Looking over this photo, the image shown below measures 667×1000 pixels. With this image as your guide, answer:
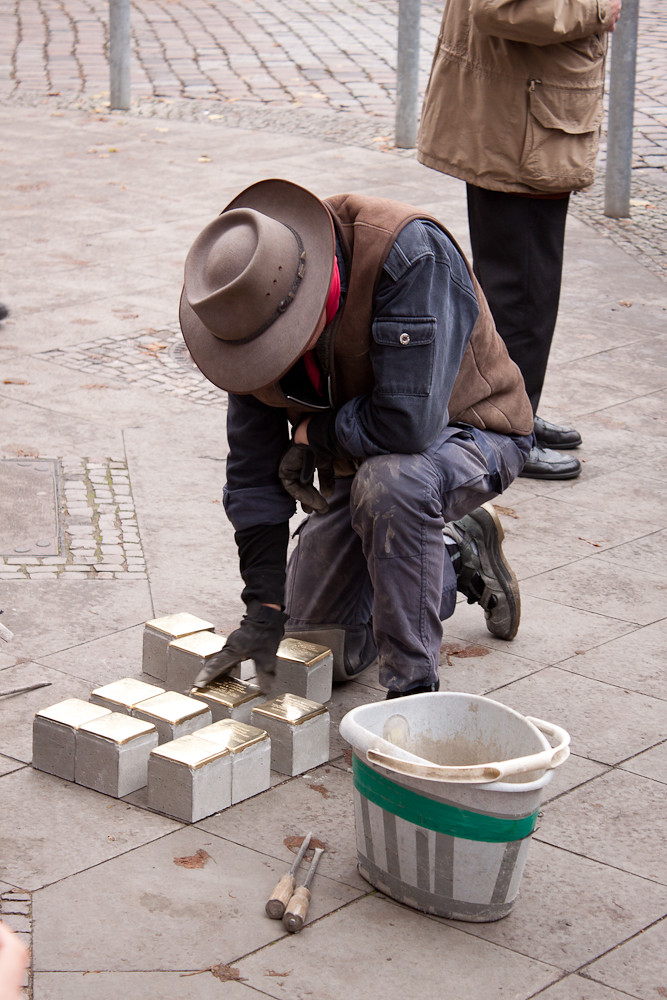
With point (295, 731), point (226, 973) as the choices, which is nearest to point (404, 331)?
point (295, 731)

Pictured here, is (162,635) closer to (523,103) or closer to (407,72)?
(523,103)

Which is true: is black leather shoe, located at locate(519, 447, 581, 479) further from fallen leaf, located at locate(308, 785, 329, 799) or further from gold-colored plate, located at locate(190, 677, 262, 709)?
fallen leaf, located at locate(308, 785, 329, 799)

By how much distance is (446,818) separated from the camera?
2.49 meters

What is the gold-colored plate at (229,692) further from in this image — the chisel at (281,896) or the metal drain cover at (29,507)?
the metal drain cover at (29,507)

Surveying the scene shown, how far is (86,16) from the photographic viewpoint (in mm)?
14062

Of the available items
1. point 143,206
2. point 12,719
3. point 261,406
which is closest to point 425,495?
point 261,406

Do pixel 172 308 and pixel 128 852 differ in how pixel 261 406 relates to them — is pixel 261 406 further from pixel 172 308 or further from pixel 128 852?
pixel 172 308

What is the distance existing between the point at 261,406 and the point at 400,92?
6.96 meters

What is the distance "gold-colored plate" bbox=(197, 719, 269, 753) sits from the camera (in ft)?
9.66

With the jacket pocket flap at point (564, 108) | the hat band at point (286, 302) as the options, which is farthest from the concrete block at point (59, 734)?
the jacket pocket flap at point (564, 108)

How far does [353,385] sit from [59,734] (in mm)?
1029

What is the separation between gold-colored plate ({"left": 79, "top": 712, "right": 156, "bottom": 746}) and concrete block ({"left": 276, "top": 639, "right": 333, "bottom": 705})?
41 centimetres

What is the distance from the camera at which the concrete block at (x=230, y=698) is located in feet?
10.5

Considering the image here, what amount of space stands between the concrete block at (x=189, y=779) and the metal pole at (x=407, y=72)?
7514 millimetres
